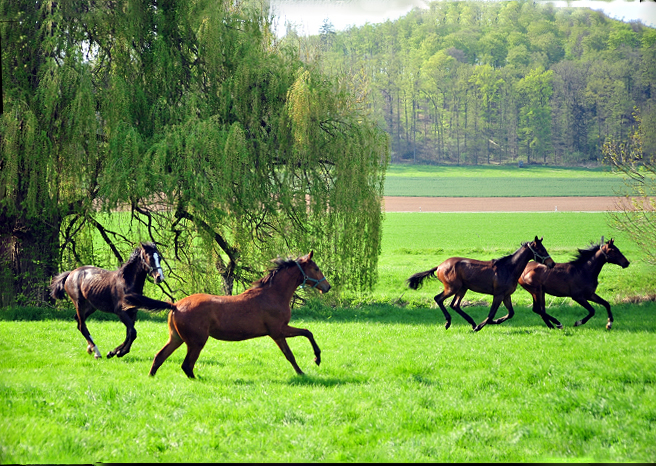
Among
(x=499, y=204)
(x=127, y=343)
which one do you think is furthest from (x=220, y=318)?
(x=499, y=204)

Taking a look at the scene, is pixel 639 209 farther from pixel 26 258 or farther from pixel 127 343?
pixel 26 258

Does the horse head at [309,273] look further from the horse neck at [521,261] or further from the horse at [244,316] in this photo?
the horse neck at [521,261]

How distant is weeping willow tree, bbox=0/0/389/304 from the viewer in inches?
578

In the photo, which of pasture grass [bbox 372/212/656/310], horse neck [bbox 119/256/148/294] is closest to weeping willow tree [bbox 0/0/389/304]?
pasture grass [bbox 372/212/656/310]

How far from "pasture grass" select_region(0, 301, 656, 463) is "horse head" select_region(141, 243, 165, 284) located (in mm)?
1383

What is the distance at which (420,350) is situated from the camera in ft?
33.8

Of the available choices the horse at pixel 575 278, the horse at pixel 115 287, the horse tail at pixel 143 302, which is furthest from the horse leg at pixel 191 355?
the horse at pixel 575 278

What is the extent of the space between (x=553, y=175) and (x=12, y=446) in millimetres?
90266

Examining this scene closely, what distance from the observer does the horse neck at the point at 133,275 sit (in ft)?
31.6

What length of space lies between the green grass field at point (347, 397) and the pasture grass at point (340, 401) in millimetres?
22

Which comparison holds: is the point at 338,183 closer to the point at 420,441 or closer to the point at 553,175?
the point at 420,441

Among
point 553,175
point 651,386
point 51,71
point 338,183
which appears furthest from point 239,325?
point 553,175

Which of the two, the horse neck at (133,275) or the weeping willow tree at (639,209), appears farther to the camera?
the weeping willow tree at (639,209)

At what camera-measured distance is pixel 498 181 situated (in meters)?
83.6
